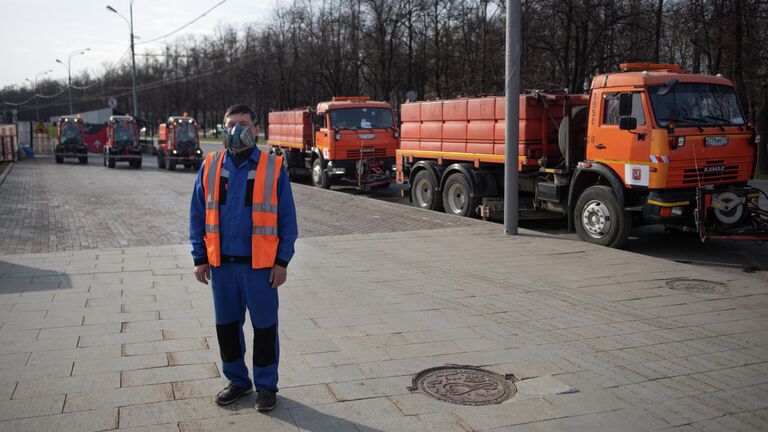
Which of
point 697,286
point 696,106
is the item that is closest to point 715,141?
point 696,106

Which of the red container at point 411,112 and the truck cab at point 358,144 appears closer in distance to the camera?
the red container at point 411,112

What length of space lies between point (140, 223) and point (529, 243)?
7.60 m

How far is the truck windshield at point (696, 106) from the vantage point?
33.3 feet

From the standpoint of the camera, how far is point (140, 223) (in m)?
13.2

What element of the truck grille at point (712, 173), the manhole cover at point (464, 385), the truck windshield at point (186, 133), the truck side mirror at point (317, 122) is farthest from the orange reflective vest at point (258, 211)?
the truck windshield at point (186, 133)

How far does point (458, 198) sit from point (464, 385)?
1017cm

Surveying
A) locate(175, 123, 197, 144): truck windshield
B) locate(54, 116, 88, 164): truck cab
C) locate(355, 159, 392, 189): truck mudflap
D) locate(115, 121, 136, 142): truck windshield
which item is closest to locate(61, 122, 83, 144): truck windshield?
locate(54, 116, 88, 164): truck cab

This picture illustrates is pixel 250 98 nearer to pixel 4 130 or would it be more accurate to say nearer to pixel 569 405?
pixel 4 130

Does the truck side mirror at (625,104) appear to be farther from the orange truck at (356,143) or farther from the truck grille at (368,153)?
the truck grille at (368,153)

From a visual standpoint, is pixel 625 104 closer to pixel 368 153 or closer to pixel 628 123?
pixel 628 123

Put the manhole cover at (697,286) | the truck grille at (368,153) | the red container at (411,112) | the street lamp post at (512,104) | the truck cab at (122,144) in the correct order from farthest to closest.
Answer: the truck cab at (122,144) → the truck grille at (368,153) → the red container at (411,112) → the street lamp post at (512,104) → the manhole cover at (697,286)

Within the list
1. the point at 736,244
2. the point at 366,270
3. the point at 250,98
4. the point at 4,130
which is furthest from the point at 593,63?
the point at 250,98

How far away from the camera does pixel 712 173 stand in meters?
10.2

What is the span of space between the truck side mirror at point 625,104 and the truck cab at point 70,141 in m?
31.9
